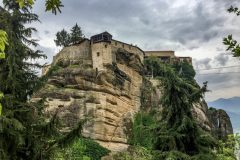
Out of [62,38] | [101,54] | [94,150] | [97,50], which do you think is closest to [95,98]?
[94,150]

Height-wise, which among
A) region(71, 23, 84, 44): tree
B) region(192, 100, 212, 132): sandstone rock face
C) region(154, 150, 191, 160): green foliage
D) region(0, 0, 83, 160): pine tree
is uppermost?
region(71, 23, 84, 44): tree

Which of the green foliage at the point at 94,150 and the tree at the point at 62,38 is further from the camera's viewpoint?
the tree at the point at 62,38

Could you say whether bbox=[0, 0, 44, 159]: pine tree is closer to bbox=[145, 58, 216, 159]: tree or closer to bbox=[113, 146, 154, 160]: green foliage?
bbox=[145, 58, 216, 159]: tree

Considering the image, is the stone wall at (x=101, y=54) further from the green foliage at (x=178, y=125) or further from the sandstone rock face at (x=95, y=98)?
the green foliage at (x=178, y=125)

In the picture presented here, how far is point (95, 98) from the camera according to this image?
41875mm

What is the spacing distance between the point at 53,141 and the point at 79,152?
76.7ft

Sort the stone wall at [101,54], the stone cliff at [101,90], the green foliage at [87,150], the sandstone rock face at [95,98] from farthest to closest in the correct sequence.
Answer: the stone wall at [101,54], the stone cliff at [101,90], the sandstone rock face at [95,98], the green foliage at [87,150]

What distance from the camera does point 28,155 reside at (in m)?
13.1

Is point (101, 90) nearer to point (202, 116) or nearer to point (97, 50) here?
point (97, 50)

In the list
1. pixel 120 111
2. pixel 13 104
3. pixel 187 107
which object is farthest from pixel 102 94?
pixel 13 104

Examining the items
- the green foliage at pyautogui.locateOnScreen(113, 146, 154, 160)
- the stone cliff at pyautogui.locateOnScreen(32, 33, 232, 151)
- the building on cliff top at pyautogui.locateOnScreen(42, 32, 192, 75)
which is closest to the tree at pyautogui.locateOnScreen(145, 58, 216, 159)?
the stone cliff at pyautogui.locateOnScreen(32, 33, 232, 151)

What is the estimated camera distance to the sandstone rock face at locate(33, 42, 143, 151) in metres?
40.4

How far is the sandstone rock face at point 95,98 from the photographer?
4041cm

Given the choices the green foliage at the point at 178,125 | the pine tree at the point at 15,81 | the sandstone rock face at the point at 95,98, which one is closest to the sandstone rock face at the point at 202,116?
the sandstone rock face at the point at 95,98
